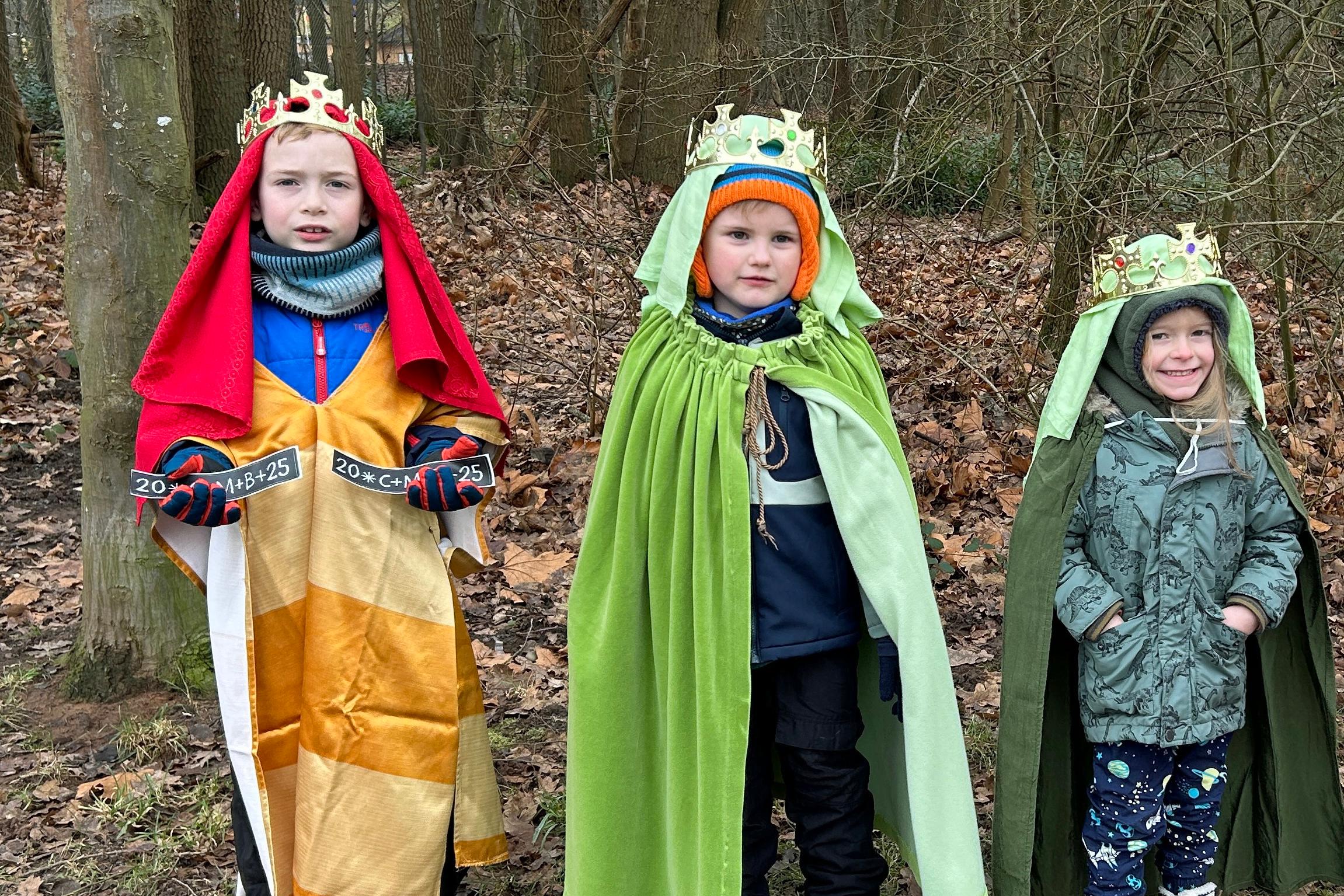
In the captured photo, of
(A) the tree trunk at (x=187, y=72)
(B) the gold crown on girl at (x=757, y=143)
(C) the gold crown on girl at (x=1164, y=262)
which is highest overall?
(A) the tree trunk at (x=187, y=72)

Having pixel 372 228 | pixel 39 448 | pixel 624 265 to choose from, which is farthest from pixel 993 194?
pixel 39 448

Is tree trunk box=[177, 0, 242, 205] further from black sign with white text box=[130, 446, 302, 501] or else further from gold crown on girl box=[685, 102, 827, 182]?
gold crown on girl box=[685, 102, 827, 182]

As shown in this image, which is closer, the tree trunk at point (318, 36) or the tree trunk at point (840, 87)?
the tree trunk at point (840, 87)

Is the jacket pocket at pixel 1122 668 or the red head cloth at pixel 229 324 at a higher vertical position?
the red head cloth at pixel 229 324

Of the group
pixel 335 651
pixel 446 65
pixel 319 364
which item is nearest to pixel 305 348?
pixel 319 364

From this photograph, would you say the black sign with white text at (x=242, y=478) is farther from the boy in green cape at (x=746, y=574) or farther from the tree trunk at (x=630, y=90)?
the tree trunk at (x=630, y=90)

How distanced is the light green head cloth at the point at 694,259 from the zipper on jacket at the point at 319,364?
84cm

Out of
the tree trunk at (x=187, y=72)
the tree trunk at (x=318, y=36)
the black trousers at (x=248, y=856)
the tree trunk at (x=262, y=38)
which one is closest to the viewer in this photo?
the black trousers at (x=248, y=856)

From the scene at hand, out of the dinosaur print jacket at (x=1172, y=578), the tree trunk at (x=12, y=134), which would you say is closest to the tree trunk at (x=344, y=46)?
the tree trunk at (x=12, y=134)

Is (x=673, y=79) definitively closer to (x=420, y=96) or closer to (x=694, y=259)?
(x=694, y=259)

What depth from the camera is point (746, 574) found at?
8.82ft

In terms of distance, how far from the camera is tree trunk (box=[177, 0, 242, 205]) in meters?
9.70

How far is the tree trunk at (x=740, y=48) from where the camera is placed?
6375mm

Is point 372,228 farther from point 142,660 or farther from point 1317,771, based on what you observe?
point 1317,771
